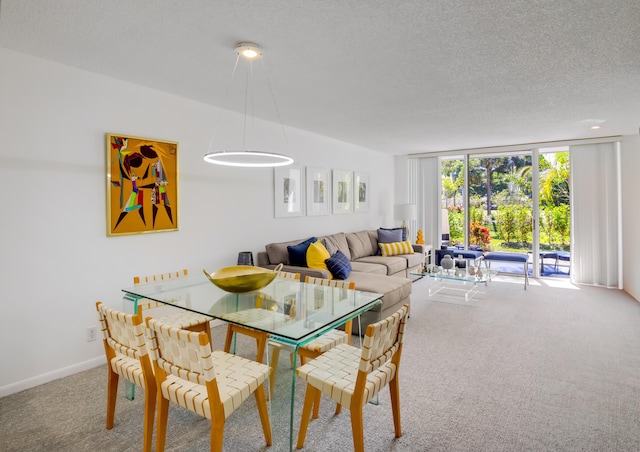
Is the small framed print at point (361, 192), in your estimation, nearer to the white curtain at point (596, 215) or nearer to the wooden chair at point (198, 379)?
the white curtain at point (596, 215)

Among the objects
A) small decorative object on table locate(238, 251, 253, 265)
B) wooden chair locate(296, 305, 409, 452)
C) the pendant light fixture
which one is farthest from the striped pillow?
wooden chair locate(296, 305, 409, 452)

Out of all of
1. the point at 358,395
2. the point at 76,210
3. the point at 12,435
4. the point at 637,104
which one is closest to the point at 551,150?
the point at 637,104

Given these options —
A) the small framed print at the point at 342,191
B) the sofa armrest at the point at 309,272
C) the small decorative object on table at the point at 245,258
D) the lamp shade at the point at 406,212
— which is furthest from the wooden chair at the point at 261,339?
the lamp shade at the point at 406,212

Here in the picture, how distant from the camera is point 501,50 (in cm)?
250

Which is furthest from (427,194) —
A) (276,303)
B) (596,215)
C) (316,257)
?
(276,303)

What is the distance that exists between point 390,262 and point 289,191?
1.95 meters

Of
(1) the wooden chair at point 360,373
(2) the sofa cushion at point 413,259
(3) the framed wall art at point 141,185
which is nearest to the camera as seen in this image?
(1) the wooden chair at point 360,373

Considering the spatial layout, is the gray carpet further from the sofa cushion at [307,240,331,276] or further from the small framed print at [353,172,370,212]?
the small framed print at [353,172,370,212]

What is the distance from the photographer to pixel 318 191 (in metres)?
5.54

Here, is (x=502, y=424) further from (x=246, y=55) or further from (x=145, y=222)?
(x=145, y=222)

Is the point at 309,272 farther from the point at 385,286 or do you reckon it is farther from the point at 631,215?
the point at 631,215

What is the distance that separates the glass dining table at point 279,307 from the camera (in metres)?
1.85

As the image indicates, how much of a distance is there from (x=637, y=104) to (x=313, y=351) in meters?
4.35

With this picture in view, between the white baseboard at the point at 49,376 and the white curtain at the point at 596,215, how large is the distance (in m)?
6.98
